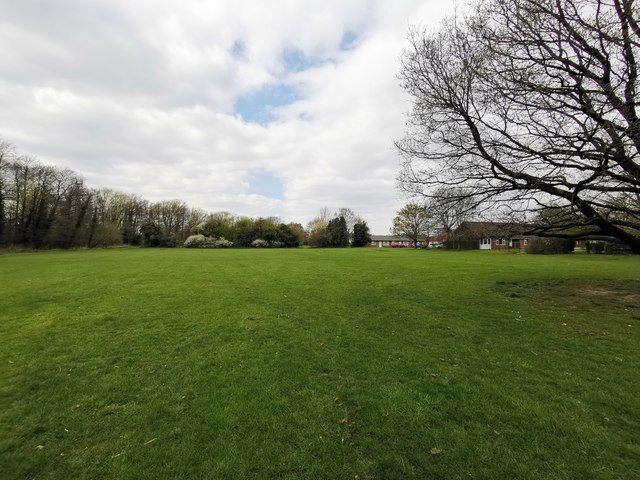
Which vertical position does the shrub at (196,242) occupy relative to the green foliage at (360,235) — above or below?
below

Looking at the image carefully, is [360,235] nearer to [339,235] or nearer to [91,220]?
[339,235]

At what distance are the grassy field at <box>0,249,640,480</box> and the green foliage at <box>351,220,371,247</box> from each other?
69.3 m

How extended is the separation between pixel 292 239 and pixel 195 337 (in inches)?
2745

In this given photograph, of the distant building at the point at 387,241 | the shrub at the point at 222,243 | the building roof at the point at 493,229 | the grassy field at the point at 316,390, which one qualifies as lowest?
the grassy field at the point at 316,390

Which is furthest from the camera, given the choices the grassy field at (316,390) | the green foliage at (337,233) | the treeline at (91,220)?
the green foliage at (337,233)

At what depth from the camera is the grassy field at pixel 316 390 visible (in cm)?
357

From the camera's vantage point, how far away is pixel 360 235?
80.3 meters

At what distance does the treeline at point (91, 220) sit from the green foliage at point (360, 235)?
10.1 ft

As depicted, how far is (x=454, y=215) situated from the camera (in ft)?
38.3

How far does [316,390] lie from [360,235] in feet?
249

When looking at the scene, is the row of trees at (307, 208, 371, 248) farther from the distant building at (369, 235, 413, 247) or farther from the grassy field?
the grassy field

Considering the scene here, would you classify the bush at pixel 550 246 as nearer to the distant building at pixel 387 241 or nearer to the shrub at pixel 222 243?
the shrub at pixel 222 243

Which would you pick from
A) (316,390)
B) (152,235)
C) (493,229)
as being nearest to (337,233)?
(152,235)

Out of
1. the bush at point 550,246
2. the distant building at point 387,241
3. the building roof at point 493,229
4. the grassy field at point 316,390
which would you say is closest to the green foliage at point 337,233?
the distant building at point 387,241
